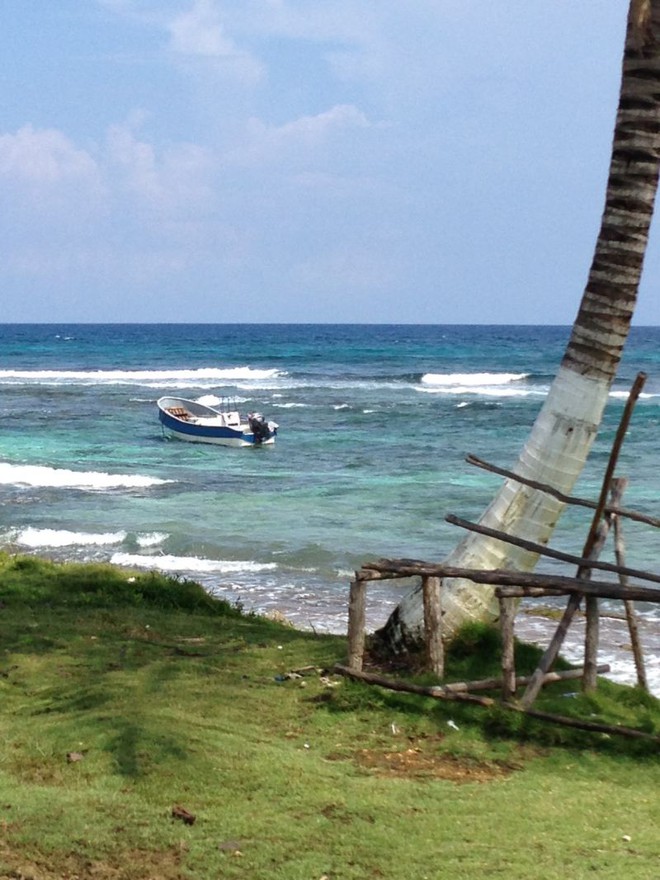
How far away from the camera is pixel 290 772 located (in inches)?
254

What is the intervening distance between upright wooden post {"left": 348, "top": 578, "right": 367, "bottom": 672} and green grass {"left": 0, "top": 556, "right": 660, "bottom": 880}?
0.84 ft

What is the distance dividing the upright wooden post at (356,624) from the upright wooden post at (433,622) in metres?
0.48

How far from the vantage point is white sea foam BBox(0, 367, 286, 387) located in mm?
60406

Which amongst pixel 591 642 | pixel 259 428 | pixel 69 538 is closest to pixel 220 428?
pixel 259 428

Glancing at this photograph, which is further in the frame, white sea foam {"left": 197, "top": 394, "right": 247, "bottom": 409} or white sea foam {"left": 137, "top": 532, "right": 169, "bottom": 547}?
white sea foam {"left": 197, "top": 394, "right": 247, "bottom": 409}

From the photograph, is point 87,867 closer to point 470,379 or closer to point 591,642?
point 591,642

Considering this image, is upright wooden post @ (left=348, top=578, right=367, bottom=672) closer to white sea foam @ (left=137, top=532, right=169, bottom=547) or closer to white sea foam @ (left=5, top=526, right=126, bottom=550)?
white sea foam @ (left=137, top=532, right=169, bottom=547)

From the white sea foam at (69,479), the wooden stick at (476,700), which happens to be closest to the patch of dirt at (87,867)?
the wooden stick at (476,700)

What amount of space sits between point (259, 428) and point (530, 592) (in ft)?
83.2

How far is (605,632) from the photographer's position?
44.1 feet

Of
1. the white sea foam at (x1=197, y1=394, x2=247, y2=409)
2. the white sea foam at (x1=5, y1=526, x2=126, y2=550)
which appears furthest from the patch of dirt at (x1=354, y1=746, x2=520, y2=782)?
the white sea foam at (x1=197, y1=394, x2=247, y2=409)

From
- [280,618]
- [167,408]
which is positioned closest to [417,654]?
[280,618]

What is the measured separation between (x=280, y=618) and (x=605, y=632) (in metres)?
4.04

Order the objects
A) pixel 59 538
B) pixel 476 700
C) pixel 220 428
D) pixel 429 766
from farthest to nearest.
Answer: pixel 220 428, pixel 59 538, pixel 476 700, pixel 429 766
